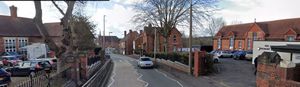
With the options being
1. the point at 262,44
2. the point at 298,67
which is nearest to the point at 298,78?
the point at 298,67

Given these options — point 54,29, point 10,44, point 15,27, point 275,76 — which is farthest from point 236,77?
point 54,29

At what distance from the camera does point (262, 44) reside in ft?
86.8

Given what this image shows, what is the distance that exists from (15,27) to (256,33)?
150 ft

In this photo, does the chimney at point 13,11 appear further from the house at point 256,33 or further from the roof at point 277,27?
the roof at point 277,27

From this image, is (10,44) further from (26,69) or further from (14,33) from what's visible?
(26,69)

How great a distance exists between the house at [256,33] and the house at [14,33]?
36.9 m

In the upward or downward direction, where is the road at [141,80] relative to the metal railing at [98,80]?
downward

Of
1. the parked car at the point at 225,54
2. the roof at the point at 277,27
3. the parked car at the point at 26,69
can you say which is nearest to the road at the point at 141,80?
the parked car at the point at 26,69

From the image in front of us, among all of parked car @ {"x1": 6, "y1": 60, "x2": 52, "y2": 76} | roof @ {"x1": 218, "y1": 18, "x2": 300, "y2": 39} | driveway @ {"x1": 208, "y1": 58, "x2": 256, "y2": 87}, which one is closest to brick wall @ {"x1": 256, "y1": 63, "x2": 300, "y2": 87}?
driveway @ {"x1": 208, "y1": 58, "x2": 256, "y2": 87}

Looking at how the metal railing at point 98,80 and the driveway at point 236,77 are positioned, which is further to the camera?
the driveway at point 236,77

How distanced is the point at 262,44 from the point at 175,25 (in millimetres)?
15251

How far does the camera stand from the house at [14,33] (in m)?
44.3

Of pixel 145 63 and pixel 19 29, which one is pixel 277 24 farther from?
pixel 19 29

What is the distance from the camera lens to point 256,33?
155 ft
